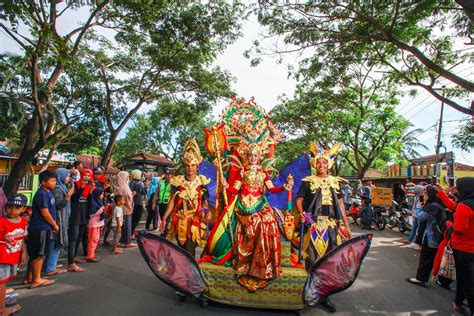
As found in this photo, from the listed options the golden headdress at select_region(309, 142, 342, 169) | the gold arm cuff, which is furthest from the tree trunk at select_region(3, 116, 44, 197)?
the golden headdress at select_region(309, 142, 342, 169)

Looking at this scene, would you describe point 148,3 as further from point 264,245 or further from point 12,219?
point 264,245

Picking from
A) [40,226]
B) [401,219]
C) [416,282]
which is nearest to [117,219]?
[40,226]

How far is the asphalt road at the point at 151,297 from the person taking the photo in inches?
134

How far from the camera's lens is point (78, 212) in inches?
191

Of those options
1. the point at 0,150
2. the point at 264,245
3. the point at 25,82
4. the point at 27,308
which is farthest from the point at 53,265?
the point at 0,150

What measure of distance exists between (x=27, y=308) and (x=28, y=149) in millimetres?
5878

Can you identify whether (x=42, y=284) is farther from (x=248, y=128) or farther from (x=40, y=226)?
(x=248, y=128)

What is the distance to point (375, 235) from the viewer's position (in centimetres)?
909

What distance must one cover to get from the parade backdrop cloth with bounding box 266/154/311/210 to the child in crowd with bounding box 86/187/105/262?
3143mm

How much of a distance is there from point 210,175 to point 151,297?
184 cm

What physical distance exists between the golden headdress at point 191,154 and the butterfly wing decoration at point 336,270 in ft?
6.70

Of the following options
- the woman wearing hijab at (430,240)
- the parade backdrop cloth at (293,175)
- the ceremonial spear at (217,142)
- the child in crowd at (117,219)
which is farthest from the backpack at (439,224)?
the child in crowd at (117,219)

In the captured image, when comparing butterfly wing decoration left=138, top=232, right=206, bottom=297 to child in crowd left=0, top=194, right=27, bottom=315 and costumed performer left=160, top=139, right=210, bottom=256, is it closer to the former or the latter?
costumed performer left=160, top=139, right=210, bottom=256

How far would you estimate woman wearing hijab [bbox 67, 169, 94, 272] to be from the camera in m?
4.79
